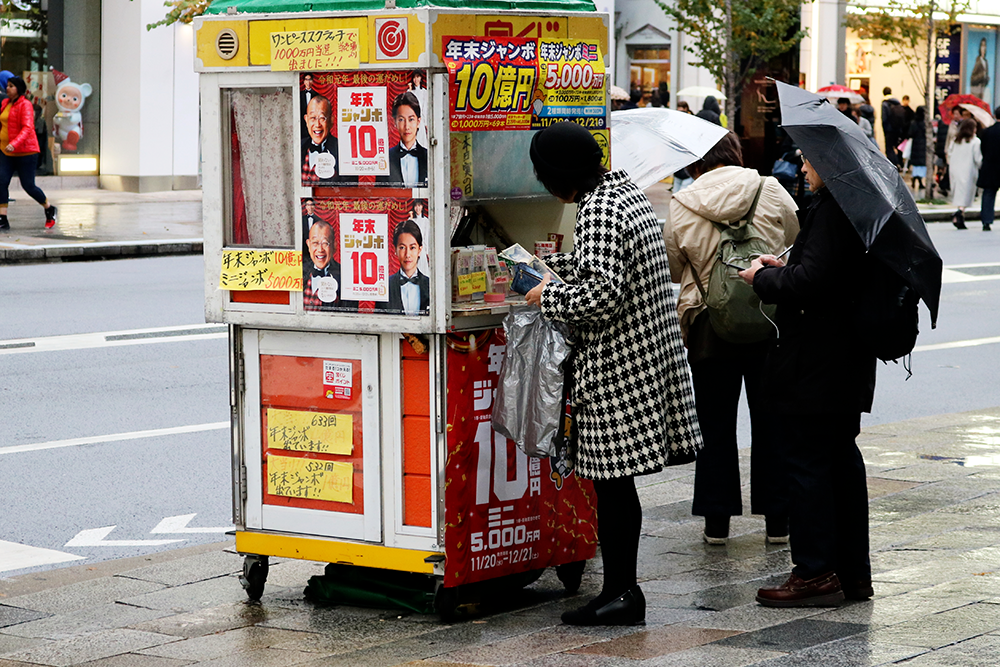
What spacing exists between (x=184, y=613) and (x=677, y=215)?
2.72 meters

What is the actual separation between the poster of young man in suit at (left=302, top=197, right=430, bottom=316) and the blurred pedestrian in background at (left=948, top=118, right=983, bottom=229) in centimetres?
2245

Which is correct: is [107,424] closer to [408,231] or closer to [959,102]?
[408,231]

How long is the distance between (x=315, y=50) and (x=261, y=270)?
868 millimetres

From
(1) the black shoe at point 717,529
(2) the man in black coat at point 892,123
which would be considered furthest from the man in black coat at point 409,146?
(2) the man in black coat at point 892,123

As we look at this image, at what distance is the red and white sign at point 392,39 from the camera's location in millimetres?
4898

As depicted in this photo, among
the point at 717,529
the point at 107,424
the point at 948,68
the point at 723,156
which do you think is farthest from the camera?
the point at 948,68

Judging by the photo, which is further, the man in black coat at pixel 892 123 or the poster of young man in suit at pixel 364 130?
the man in black coat at pixel 892 123

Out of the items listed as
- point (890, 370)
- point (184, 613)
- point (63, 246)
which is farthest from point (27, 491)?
point (63, 246)

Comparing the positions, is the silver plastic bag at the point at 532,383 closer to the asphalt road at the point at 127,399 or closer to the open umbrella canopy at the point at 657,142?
the open umbrella canopy at the point at 657,142

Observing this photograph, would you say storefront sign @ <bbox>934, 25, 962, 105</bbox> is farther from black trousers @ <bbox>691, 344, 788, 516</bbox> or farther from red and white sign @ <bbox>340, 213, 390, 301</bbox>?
red and white sign @ <bbox>340, 213, 390, 301</bbox>

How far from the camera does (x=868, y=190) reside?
4.85 m

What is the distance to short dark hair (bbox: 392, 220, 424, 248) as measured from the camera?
16.4 ft

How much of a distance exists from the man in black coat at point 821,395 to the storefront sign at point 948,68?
34828 millimetres

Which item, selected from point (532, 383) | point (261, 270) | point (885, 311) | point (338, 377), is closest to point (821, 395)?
point (885, 311)
